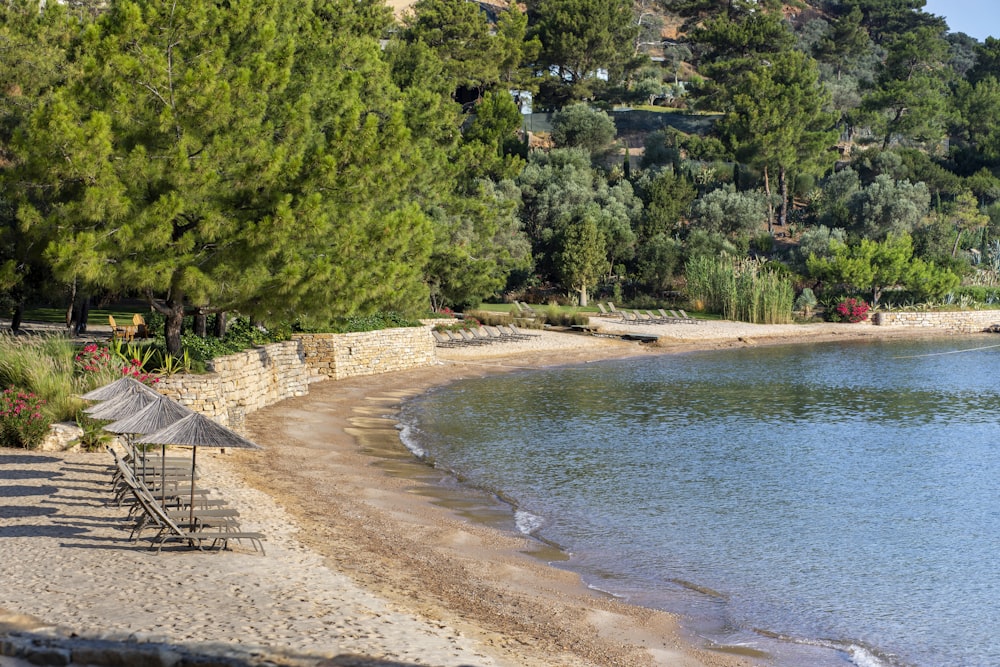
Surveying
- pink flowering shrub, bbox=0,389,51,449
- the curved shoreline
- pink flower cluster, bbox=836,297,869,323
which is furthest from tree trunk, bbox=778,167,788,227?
pink flowering shrub, bbox=0,389,51,449

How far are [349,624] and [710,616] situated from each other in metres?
4.59

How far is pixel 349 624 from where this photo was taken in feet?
32.4

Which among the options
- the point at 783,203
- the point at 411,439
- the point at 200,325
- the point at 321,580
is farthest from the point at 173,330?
the point at 783,203

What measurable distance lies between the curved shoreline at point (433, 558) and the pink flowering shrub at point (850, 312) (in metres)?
36.8

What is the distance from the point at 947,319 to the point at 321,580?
177 ft

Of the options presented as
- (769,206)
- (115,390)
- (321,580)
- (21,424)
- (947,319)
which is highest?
(769,206)

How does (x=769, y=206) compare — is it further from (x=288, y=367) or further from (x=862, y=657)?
(x=862, y=657)

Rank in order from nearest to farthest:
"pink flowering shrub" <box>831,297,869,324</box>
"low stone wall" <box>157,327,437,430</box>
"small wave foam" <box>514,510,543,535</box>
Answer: "small wave foam" <box>514,510,543,535</box>, "low stone wall" <box>157,327,437,430</box>, "pink flowering shrub" <box>831,297,869,324</box>

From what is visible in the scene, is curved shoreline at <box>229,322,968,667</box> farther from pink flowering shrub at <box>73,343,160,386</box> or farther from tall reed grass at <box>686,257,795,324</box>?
tall reed grass at <box>686,257,795,324</box>

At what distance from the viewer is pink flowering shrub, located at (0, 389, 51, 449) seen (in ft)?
56.3

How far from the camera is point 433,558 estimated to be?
13531 millimetres

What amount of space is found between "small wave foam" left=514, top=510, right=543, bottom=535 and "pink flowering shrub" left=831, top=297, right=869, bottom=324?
42.8 m

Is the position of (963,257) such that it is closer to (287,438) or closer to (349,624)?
(287,438)

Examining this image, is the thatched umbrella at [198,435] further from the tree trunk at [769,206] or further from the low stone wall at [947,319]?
the tree trunk at [769,206]
